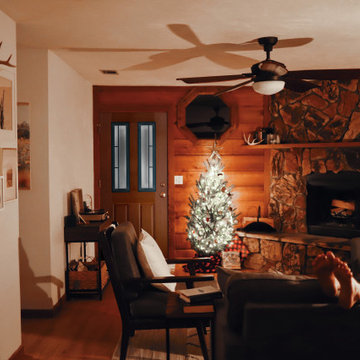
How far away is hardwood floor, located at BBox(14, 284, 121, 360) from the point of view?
342 centimetres

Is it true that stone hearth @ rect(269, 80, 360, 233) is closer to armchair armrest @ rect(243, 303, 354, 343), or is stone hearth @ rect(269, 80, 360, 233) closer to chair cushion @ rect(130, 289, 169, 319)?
chair cushion @ rect(130, 289, 169, 319)

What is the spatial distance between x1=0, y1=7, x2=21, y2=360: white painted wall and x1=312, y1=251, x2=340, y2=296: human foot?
6.93 feet

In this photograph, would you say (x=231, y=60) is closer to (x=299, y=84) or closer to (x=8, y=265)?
(x=299, y=84)

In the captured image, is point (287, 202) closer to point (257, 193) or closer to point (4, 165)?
point (257, 193)

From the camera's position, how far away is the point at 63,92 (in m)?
4.64

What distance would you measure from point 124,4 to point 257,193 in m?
3.94

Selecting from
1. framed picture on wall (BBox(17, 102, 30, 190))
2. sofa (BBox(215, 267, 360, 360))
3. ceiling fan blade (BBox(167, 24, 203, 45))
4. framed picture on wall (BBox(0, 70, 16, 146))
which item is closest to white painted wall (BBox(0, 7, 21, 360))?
framed picture on wall (BBox(0, 70, 16, 146))

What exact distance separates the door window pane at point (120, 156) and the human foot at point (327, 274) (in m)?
4.50

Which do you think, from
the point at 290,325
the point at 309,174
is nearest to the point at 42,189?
the point at 290,325

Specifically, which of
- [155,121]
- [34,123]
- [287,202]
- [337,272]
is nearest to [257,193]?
[287,202]

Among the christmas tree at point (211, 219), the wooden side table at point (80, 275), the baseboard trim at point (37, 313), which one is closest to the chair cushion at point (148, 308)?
the baseboard trim at point (37, 313)

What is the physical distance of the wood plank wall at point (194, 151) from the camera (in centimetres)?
621

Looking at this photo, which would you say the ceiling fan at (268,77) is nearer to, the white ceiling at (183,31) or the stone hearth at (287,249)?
the white ceiling at (183,31)

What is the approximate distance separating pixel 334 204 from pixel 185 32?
10.8 feet
